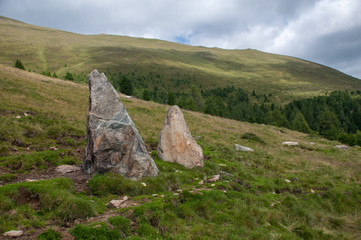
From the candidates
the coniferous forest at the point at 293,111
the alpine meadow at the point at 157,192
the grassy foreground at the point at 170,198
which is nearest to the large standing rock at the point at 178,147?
the alpine meadow at the point at 157,192

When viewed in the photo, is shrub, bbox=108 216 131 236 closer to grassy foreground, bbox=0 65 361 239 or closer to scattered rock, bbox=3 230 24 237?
grassy foreground, bbox=0 65 361 239

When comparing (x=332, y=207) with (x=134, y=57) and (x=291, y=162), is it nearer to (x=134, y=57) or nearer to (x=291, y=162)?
(x=291, y=162)

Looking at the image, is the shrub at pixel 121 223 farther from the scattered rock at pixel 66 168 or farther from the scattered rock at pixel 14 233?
the scattered rock at pixel 66 168

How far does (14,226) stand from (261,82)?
185 m

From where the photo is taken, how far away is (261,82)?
174 metres

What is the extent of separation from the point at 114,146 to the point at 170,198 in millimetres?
4262

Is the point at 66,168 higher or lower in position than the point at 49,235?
lower

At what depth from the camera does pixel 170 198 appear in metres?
9.59

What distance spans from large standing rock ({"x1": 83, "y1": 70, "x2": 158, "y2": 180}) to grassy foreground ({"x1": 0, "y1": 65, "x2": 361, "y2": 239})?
85cm

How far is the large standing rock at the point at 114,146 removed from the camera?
37.7ft

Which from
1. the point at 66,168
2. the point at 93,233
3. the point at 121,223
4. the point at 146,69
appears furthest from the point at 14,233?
the point at 146,69

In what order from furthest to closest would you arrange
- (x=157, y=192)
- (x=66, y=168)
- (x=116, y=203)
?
1. (x=66, y=168)
2. (x=157, y=192)
3. (x=116, y=203)

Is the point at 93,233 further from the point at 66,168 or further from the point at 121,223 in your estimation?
the point at 66,168

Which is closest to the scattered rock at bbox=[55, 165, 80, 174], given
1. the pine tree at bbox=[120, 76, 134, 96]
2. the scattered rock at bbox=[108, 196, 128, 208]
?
the scattered rock at bbox=[108, 196, 128, 208]
